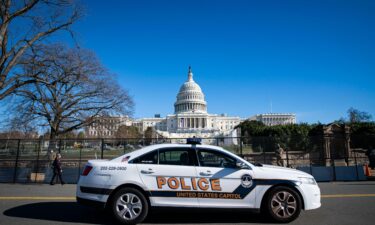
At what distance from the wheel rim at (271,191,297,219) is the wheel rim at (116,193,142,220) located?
2789 millimetres

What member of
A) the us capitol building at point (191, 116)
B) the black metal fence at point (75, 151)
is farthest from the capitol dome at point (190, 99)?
the black metal fence at point (75, 151)

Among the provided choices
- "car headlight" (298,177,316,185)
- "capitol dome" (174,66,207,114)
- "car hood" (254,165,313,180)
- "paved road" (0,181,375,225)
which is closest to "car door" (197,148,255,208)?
"car hood" (254,165,313,180)

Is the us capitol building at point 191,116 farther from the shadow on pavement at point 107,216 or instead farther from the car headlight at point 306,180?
the car headlight at point 306,180

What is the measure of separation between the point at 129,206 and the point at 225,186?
199cm

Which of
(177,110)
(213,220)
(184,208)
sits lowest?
(213,220)

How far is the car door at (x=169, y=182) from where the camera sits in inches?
208

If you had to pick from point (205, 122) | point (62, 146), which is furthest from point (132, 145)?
point (205, 122)

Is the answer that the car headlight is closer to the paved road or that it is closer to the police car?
the police car

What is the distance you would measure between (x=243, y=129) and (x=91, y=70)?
309ft

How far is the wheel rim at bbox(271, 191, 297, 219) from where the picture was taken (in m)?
5.43

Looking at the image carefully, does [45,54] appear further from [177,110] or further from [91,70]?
[177,110]

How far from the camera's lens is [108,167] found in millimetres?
5398

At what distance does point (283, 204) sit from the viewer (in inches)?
215

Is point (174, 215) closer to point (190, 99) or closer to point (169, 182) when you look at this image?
point (169, 182)
